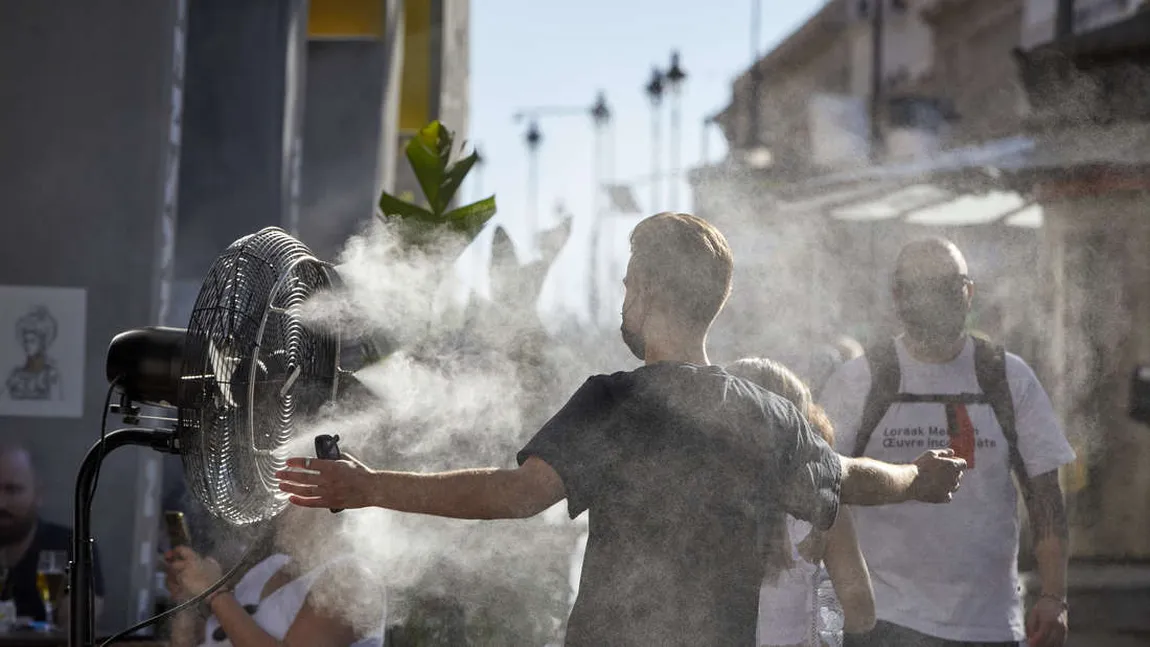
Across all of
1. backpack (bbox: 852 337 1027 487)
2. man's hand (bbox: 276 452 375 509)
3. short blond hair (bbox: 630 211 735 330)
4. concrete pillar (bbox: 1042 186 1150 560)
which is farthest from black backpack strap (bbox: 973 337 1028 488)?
concrete pillar (bbox: 1042 186 1150 560)

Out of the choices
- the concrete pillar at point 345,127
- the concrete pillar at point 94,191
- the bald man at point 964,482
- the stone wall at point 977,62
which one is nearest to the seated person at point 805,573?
the bald man at point 964,482

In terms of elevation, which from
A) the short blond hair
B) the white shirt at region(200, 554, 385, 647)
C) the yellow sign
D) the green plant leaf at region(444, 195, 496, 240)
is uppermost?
the yellow sign

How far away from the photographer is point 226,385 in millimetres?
2293

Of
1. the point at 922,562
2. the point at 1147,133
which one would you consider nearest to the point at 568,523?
the point at 922,562

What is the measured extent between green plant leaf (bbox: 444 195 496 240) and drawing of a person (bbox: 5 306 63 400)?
7.40ft

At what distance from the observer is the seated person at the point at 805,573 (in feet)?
10.4

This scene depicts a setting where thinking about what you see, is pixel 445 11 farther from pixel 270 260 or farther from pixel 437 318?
pixel 270 260

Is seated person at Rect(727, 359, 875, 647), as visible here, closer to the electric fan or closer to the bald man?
the bald man

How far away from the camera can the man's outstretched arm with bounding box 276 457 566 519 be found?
7.06 ft

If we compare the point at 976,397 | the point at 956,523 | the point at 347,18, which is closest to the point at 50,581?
the point at 956,523

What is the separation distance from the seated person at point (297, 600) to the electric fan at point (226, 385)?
0.81 metres

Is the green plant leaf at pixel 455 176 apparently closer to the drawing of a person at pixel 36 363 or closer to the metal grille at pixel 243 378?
the drawing of a person at pixel 36 363

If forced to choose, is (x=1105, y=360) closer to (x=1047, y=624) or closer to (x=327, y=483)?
(x=1047, y=624)

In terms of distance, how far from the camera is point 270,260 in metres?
2.44
